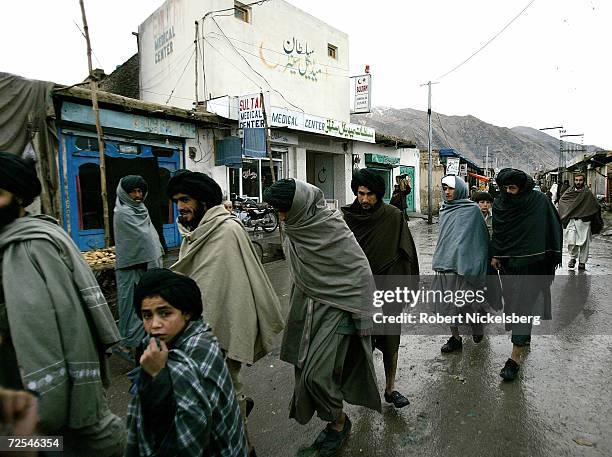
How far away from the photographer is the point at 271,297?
2.52 meters

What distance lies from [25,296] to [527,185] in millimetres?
3657

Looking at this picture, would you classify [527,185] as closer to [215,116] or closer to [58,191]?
[58,191]

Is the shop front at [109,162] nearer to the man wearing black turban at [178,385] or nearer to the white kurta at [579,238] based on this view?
the man wearing black turban at [178,385]

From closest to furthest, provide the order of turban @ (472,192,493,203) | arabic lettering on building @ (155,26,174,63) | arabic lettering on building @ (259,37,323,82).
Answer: turban @ (472,192,493,203) → arabic lettering on building @ (155,26,174,63) → arabic lettering on building @ (259,37,323,82)

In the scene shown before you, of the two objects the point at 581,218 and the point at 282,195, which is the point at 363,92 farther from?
the point at 282,195

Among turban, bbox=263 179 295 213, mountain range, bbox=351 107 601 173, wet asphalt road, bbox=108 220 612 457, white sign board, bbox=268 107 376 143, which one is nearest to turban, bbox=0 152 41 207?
turban, bbox=263 179 295 213

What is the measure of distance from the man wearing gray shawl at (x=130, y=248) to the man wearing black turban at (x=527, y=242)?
3.19m

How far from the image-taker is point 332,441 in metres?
2.57

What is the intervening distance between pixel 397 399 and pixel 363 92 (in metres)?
15.9

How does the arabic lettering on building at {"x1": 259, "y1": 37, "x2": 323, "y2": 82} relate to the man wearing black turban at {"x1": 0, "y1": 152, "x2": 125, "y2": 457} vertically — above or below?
above

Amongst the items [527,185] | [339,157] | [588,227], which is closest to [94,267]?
[527,185]

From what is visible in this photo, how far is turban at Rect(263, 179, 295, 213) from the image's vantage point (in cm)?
237

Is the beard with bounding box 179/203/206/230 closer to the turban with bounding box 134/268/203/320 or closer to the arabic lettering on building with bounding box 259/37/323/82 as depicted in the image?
the turban with bounding box 134/268/203/320

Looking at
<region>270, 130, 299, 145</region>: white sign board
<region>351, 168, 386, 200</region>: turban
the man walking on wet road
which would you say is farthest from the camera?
<region>270, 130, 299, 145</region>: white sign board
